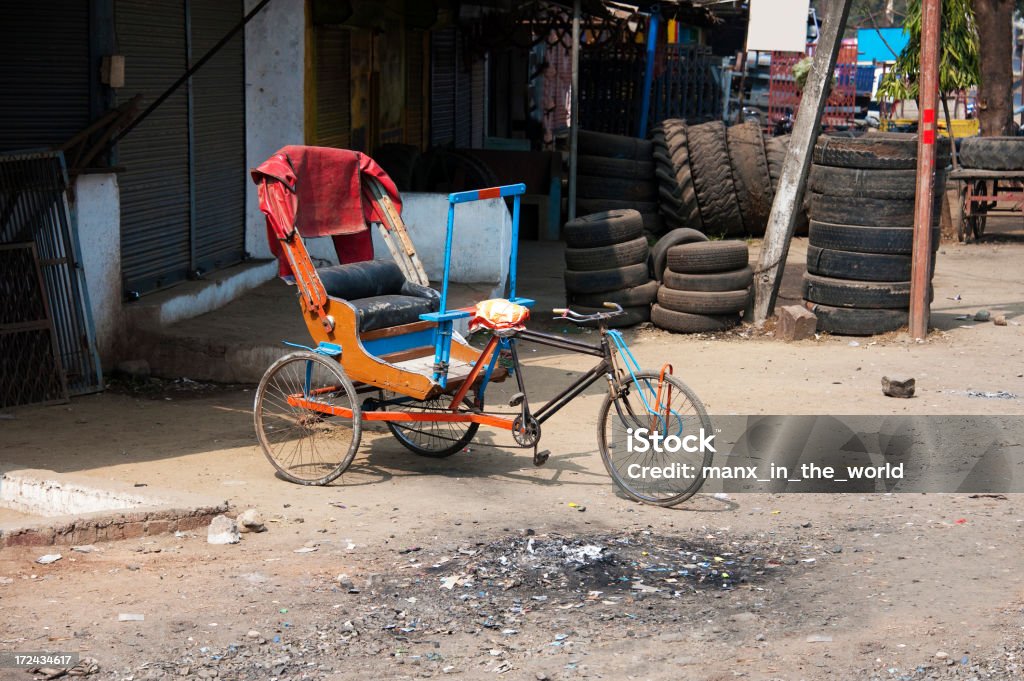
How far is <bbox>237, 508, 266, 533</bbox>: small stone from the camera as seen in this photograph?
5.82m

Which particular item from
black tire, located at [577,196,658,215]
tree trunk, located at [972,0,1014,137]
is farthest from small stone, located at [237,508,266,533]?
tree trunk, located at [972,0,1014,137]

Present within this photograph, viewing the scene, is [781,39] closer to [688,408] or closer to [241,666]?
[688,408]

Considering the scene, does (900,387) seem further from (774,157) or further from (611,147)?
(774,157)

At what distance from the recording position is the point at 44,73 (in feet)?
27.7

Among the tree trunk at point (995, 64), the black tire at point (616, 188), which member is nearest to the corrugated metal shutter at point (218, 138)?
the black tire at point (616, 188)

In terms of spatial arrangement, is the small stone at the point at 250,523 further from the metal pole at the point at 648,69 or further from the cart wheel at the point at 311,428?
the metal pole at the point at 648,69

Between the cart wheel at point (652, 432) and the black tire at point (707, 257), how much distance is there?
186 inches

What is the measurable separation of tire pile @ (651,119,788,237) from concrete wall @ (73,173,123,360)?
9.74 metres

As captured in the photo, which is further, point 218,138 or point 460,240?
point 460,240

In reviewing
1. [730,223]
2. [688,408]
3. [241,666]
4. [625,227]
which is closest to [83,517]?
[241,666]

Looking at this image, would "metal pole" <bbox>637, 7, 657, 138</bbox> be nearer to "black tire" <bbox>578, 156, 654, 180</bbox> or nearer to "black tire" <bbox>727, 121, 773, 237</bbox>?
"black tire" <bbox>727, 121, 773, 237</bbox>

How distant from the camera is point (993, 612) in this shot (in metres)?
4.75

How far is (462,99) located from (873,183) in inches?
396

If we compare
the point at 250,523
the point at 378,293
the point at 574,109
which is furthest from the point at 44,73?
the point at 574,109
